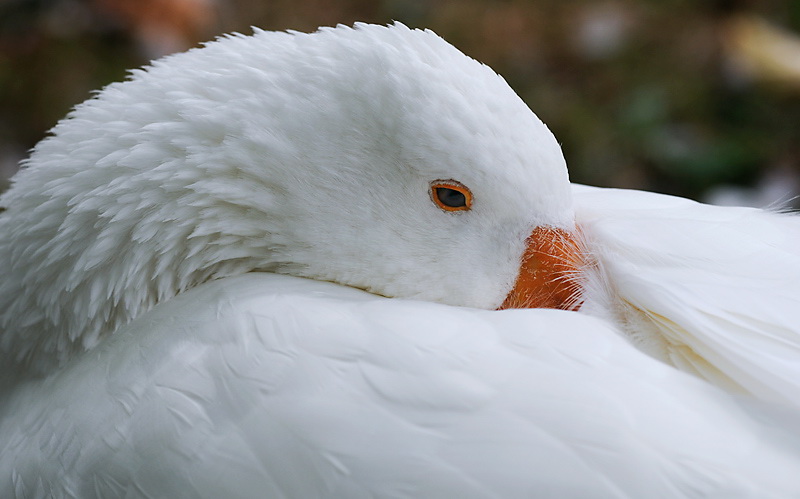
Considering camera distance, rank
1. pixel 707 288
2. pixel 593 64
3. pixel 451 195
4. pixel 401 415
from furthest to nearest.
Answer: pixel 593 64, pixel 451 195, pixel 707 288, pixel 401 415

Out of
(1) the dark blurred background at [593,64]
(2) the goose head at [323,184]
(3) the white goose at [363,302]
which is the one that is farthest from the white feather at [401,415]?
(1) the dark blurred background at [593,64]

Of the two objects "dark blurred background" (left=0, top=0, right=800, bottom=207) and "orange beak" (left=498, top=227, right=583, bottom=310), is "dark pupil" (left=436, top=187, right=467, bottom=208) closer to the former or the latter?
"orange beak" (left=498, top=227, right=583, bottom=310)

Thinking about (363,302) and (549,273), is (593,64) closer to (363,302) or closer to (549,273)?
(549,273)

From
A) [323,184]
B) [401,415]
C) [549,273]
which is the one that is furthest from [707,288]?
[323,184]

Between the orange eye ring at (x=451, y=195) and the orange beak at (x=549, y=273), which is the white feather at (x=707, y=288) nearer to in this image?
the orange beak at (x=549, y=273)

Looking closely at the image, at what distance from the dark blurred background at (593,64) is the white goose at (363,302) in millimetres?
2063

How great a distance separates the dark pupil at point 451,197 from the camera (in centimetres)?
153

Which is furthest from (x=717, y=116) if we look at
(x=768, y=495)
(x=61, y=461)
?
(x=61, y=461)

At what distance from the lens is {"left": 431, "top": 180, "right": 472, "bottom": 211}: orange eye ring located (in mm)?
1522

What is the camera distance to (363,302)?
148 centimetres

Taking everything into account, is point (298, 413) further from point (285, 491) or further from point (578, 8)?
point (578, 8)

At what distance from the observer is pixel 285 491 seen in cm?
127

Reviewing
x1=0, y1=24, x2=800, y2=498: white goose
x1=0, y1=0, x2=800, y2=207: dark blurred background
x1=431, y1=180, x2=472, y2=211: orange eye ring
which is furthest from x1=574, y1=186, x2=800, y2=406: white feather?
x1=0, y1=0, x2=800, y2=207: dark blurred background

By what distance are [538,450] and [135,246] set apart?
0.84 meters
